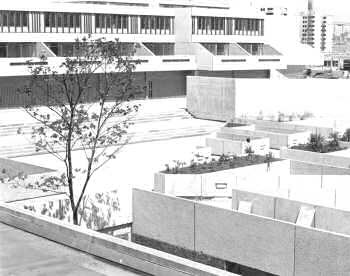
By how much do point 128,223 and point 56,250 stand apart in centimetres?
794

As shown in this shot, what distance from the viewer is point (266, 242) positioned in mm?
15078

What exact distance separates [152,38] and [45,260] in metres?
40.7

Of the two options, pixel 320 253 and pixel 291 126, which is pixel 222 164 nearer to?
pixel 320 253

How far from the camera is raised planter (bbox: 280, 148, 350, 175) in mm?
22602

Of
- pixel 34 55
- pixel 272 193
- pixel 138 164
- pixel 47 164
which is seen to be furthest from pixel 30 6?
pixel 272 193

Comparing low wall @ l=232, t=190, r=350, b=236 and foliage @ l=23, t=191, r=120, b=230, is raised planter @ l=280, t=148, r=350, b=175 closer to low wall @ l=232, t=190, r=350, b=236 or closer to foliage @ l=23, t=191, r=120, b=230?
low wall @ l=232, t=190, r=350, b=236

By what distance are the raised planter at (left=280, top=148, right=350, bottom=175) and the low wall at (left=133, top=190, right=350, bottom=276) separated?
258 inches

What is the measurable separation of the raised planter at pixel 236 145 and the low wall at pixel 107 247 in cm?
1704

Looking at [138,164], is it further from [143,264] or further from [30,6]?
[30,6]

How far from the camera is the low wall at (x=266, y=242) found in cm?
1391

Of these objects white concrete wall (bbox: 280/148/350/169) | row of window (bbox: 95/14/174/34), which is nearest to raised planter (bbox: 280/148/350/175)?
white concrete wall (bbox: 280/148/350/169)

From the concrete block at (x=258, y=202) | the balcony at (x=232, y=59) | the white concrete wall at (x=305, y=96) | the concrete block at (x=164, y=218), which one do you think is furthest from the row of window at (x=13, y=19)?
the concrete block at (x=258, y=202)

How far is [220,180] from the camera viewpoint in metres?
20.6

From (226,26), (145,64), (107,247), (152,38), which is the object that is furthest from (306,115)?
(107,247)
